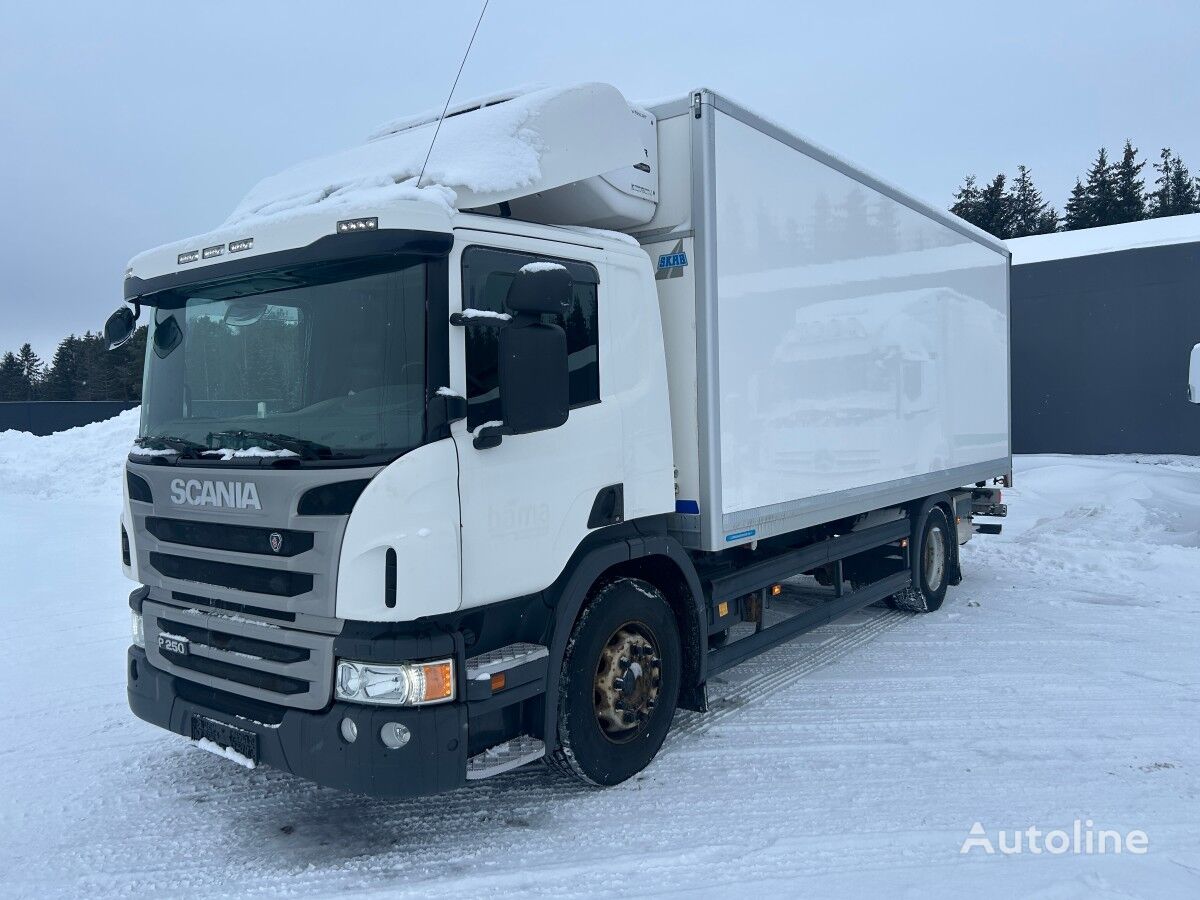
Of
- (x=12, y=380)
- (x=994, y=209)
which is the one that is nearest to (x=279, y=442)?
(x=994, y=209)

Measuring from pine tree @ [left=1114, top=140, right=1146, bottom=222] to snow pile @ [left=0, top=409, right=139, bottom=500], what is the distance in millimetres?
56584

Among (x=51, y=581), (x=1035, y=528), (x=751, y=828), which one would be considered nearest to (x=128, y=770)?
(x=751, y=828)

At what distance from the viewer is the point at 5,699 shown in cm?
575

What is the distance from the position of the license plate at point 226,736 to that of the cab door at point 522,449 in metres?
1.09

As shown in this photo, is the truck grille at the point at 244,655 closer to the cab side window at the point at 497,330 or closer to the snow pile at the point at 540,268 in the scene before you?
the cab side window at the point at 497,330

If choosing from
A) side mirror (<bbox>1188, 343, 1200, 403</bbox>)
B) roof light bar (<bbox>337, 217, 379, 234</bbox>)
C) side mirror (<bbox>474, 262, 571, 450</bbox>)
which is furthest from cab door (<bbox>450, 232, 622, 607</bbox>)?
side mirror (<bbox>1188, 343, 1200, 403</bbox>)

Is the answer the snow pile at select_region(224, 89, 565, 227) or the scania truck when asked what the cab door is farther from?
the snow pile at select_region(224, 89, 565, 227)

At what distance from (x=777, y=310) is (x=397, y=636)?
3001mm

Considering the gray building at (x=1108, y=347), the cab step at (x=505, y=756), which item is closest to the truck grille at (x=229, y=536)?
the cab step at (x=505, y=756)

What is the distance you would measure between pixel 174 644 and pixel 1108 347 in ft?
75.3

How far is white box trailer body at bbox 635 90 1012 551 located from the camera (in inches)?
183

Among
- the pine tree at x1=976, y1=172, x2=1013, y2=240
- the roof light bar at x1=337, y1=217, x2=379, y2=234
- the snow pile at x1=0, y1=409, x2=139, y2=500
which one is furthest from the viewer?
the pine tree at x1=976, y1=172, x2=1013, y2=240

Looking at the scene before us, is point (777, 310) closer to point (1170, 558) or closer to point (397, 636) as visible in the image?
point (397, 636)

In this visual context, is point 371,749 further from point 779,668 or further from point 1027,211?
point 1027,211
